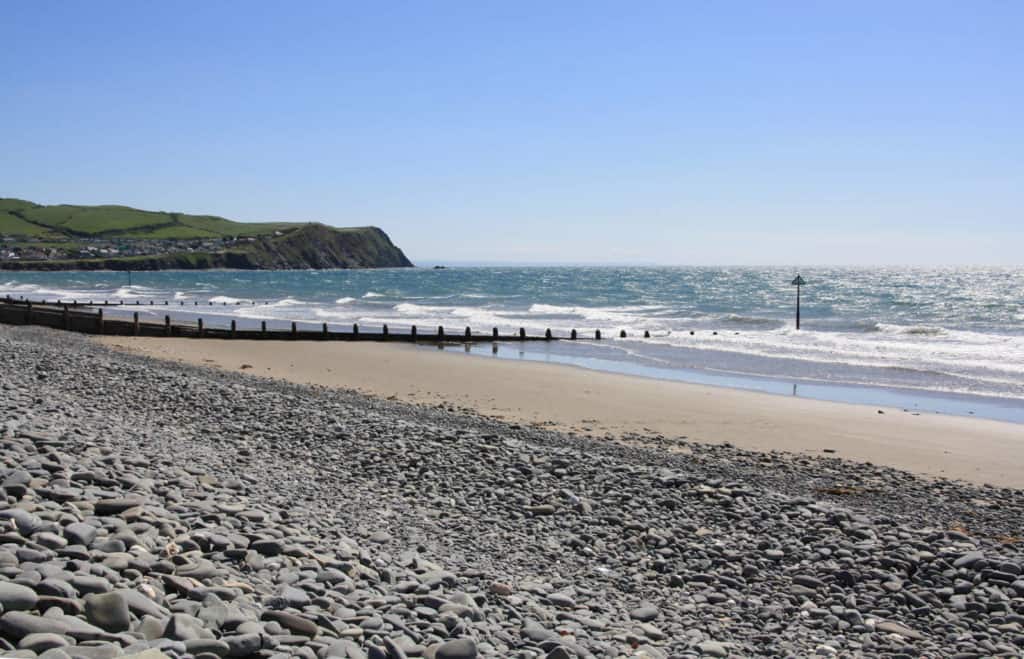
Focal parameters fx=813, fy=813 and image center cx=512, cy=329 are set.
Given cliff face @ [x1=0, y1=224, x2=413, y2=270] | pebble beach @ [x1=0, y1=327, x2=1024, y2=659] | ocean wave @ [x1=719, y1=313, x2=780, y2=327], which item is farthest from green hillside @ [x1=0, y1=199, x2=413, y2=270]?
pebble beach @ [x1=0, y1=327, x2=1024, y2=659]

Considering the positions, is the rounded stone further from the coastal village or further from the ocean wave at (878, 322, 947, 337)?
the coastal village

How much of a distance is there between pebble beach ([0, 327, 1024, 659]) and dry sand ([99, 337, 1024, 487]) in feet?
5.80

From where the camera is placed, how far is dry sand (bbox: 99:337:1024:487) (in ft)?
44.8

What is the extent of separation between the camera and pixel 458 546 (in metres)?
7.50

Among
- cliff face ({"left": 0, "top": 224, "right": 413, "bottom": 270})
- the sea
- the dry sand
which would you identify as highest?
cliff face ({"left": 0, "top": 224, "right": 413, "bottom": 270})

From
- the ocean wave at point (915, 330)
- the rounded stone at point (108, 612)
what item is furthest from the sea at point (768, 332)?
the rounded stone at point (108, 612)

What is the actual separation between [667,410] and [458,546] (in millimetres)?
10587

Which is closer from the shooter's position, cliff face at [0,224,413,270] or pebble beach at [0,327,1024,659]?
pebble beach at [0,327,1024,659]

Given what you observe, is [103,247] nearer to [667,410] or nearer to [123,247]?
[123,247]

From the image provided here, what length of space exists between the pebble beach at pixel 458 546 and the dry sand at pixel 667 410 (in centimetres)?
177

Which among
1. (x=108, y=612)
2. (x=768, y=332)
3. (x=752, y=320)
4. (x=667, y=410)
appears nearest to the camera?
(x=108, y=612)

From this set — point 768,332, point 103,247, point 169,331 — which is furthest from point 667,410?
point 103,247

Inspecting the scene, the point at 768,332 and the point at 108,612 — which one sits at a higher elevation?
the point at 108,612

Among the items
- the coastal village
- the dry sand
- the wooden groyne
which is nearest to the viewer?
the dry sand
